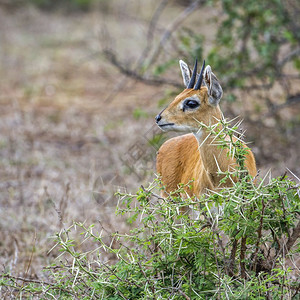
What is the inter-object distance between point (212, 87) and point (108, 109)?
7.44 meters

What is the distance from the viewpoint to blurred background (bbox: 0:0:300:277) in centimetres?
604

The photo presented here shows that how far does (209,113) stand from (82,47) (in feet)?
37.1

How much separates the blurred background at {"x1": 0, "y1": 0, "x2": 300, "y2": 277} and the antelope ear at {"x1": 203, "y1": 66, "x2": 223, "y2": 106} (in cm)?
101

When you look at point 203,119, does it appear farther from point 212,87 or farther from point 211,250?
point 211,250

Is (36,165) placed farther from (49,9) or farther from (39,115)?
(49,9)

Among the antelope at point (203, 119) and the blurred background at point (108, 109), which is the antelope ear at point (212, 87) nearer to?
the antelope at point (203, 119)

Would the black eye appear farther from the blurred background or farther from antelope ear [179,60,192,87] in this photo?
the blurred background

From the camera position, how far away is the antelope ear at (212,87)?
4.13 meters

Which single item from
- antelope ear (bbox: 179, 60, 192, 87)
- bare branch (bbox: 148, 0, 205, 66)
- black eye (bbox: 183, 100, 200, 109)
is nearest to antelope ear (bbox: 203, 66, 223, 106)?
black eye (bbox: 183, 100, 200, 109)

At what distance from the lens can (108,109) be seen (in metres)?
11.5

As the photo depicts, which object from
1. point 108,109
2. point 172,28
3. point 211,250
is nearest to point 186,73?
point 211,250

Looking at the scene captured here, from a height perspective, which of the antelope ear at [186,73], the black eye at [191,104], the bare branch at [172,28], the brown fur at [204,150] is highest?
the antelope ear at [186,73]

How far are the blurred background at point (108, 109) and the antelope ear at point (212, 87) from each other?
1.01 m

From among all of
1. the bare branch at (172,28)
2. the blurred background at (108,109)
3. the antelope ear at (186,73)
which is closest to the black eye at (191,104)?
the antelope ear at (186,73)
